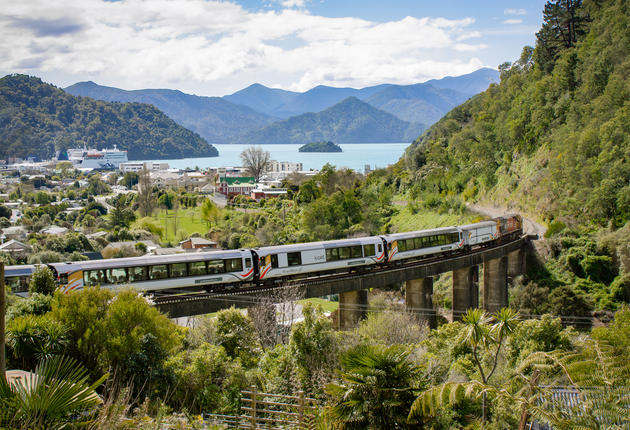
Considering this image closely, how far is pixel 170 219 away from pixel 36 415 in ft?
244

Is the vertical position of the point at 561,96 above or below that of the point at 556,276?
above

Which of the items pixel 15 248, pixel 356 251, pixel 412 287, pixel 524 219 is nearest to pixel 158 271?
pixel 356 251

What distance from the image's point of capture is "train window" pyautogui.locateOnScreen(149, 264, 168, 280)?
62.8 feet

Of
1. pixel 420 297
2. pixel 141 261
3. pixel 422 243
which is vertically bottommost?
pixel 420 297

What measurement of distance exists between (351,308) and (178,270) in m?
9.43

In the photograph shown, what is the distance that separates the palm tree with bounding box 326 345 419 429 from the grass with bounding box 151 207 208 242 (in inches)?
2255

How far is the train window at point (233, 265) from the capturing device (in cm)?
2064

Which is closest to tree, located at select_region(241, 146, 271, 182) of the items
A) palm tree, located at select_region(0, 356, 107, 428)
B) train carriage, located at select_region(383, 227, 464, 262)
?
train carriage, located at select_region(383, 227, 464, 262)

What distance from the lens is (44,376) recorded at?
5082mm

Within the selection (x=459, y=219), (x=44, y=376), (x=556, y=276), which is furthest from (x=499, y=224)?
(x=44, y=376)

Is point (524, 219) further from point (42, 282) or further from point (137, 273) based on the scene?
point (42, 282)

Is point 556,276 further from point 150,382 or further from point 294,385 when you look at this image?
point 150,382

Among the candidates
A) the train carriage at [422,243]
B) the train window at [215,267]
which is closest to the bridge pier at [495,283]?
the train carriage at [422,243]

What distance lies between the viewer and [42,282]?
560 inches
